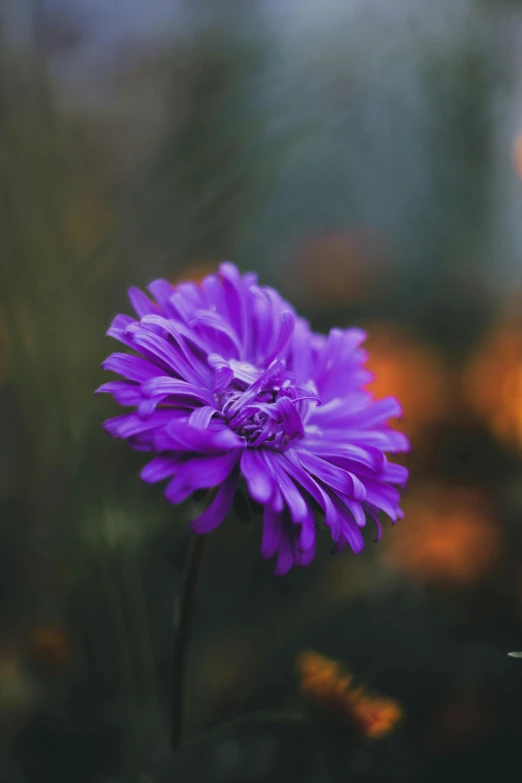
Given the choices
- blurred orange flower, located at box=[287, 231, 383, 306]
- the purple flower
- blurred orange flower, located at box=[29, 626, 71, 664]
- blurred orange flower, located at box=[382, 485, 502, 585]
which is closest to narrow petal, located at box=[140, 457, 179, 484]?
the purple flower

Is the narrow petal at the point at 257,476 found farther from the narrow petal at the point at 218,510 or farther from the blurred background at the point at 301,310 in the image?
the blurred background at the point at 301,310

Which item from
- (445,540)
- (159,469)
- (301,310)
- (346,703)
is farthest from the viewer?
(301,310)

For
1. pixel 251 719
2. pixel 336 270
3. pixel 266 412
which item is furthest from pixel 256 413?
pixel 336 270

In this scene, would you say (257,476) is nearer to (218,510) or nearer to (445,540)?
(218,510)

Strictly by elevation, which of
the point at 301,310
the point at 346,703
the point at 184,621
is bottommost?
the point at 346,703

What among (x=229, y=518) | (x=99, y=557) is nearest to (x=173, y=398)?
(x=99, y=557)

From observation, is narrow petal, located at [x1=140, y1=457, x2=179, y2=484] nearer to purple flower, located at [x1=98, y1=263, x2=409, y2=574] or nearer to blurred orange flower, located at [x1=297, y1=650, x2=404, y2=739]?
purple flower, located at [x1=98, y1=263, x2=409, y2=574]

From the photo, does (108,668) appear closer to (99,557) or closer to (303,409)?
(99,557)
